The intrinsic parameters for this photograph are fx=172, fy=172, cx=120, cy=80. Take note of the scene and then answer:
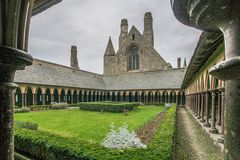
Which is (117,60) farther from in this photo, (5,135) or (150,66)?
(5,135)

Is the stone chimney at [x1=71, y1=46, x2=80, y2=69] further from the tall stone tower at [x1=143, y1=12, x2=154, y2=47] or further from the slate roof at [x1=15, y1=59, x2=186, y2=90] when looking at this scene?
the tall stone tower at [x1=143, y1=12, x2=154, y2=47]

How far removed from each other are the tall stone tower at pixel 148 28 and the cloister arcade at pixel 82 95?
1287 cm

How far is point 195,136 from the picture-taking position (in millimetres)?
8344

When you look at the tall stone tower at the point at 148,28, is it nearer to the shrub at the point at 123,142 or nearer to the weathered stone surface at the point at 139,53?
the weathered stone surface at the point at 139,53

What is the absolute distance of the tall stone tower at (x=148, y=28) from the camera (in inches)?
1556

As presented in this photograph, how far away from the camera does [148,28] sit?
3978cm

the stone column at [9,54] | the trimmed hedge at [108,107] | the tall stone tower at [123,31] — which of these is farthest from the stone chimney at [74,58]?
the stone column at [9,54]

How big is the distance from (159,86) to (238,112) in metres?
32.9

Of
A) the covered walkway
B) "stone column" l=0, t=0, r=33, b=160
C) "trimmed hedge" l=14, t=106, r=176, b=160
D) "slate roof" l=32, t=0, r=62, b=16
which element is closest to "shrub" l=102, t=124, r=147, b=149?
"trimmed hedge" l=14, t=106, r=176, b=160

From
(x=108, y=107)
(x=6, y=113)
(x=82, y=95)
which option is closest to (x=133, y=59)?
(x=82, y=95)

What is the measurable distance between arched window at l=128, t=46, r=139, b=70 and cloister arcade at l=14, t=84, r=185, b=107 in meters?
8.04

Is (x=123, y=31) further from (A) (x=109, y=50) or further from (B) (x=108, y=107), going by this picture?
(B) (x=108, y=107)

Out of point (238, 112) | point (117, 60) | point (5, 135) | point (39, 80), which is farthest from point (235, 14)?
point (117, 60)

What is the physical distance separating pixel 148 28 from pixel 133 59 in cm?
800
